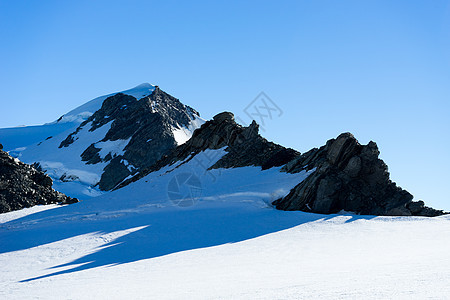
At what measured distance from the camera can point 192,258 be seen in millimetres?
15773

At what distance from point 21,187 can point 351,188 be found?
2704 cm

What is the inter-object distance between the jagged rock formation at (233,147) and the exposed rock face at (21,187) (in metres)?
12.9

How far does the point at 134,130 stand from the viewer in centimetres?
9762

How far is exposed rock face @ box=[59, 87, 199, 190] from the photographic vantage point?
86.1m

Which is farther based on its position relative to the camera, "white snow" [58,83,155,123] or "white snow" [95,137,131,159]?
"white snow" [58,83,155,123]

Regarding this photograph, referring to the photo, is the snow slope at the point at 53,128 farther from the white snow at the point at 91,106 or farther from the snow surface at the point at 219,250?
the snow surface at the point at 219,250

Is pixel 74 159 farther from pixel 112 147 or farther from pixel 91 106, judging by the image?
pixel 91 106

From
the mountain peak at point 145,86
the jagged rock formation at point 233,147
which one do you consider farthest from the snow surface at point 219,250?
the mountain peak at point 145,86

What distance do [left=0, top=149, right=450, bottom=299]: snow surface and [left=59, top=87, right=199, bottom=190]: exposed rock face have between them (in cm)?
5291

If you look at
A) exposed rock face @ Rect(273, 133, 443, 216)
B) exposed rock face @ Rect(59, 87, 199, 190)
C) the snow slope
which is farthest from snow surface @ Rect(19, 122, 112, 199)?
exposed rock face @ Rect(273, 133, 443, 216)

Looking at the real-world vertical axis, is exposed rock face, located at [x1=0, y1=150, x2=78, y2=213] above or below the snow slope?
below

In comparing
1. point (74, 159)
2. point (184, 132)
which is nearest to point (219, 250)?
point (74, 159)

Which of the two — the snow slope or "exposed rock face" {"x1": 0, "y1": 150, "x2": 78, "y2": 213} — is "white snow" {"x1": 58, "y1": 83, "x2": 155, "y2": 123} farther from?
"exposed rock face" {"x1": 0, "y1": 150, "x2": 78, "y2": 213}

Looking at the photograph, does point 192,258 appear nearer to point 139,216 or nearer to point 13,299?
point 13,299
